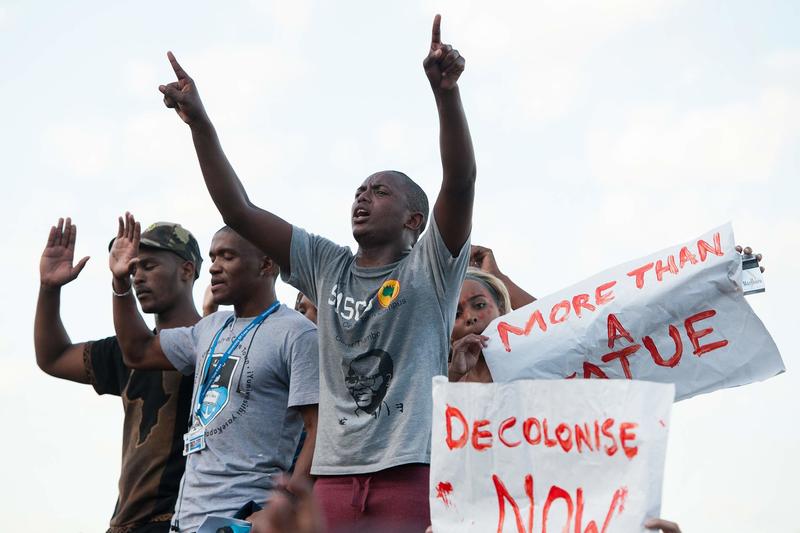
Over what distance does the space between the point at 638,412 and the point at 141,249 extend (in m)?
3.22

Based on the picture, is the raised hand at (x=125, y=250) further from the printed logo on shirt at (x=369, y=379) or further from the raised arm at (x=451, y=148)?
the raised arm at (x=451, y=148)

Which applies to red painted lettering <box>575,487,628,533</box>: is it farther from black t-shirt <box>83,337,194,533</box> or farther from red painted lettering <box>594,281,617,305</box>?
black t-shirt <box>83,337,194,533</box>

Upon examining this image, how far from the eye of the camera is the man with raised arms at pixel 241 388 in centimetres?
470

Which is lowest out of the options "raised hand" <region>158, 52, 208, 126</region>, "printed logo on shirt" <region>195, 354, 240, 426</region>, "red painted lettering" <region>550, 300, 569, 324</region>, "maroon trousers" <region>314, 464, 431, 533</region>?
"maroon trousers" <region>314, 464, 431, 533</region>

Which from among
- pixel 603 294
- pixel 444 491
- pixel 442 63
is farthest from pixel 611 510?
pixel 603 294

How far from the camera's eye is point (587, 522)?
3.43 metres

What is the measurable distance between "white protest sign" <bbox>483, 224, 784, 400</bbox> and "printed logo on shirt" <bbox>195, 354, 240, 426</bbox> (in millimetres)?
1036

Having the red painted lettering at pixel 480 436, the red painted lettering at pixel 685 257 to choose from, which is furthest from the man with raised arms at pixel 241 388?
the red painted lettering at pixel 685 257

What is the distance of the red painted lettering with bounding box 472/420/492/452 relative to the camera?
366 centimetres

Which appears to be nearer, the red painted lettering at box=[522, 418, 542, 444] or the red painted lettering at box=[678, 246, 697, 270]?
the red painted lettering at box=[522, 418, 542, 444]

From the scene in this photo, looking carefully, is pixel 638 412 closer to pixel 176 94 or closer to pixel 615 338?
pixel 615 338

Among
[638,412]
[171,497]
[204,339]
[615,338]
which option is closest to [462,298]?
[615,338]

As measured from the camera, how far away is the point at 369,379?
425 centimetres

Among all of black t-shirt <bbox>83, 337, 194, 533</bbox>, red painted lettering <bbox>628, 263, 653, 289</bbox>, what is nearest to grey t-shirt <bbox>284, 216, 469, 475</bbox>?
red painted lettering <bbox>628, 263, 653, 289</bbox>
